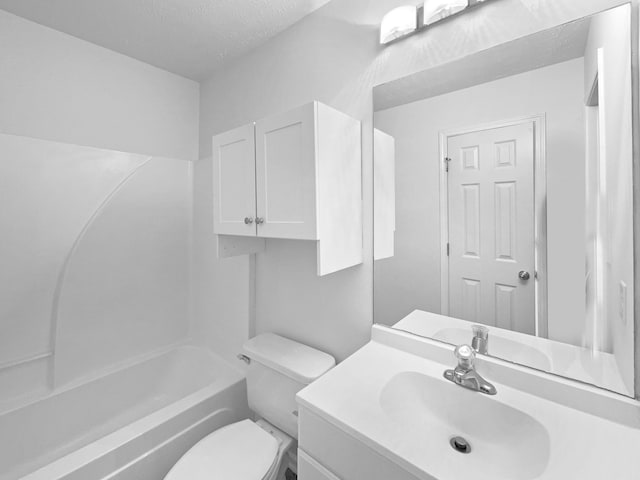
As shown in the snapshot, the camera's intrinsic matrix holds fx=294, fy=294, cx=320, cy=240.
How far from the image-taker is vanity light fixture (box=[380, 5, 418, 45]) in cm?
113

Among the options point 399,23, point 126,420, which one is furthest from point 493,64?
point 126,420

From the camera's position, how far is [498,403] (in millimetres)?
868

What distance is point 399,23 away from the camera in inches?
45.4

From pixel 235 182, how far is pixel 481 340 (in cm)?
123

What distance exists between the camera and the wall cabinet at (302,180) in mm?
1126

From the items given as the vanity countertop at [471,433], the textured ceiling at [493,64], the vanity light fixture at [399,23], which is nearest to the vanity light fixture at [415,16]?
the vanity light fixture at [399,23]

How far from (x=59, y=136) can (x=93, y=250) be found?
0.68 meters

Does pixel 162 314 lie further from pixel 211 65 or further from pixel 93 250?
pixel 211 65

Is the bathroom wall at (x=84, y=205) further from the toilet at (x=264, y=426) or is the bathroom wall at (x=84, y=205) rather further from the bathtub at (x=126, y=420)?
the toilet at (x=264, y=426)

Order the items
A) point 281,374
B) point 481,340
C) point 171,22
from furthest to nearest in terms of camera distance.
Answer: point 171,22 → point 281,374 → point 481,340

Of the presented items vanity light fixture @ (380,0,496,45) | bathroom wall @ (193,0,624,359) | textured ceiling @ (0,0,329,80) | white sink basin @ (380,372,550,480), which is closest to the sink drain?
white sink basin @ (380,372,550,480)

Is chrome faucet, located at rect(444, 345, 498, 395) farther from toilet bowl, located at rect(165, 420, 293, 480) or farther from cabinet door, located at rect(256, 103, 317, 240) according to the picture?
toilet bowl, located at rect(165, 420, 293, 480)

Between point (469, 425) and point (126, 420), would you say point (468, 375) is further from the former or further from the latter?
point (126, 420)

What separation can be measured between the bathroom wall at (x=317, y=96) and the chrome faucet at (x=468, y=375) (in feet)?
1.47
